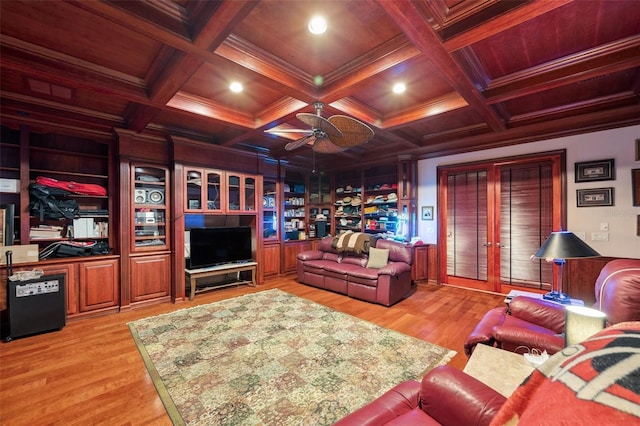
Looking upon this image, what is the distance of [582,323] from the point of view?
1023mm

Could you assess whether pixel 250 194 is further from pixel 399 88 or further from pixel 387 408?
pixel 387 408

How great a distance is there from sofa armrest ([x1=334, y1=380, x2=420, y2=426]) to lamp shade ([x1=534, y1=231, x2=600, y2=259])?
1.77 meters

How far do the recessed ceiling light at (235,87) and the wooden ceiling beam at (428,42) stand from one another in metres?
1.83

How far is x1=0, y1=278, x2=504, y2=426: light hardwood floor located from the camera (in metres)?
1.92

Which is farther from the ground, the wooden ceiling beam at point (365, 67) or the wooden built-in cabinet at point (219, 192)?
the wooden ceiling beam at point (365, 67)

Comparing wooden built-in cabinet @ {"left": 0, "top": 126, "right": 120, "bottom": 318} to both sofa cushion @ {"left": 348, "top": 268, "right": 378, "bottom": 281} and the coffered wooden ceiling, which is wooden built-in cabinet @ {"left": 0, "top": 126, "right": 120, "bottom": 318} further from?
sofa cushion @ {"left": 348, "top": 268, "right": 378, "bottom": 281}

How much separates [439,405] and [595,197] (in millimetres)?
4381

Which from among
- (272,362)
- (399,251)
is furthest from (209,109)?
(399,251)

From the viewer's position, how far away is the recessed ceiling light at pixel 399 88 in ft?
9.80

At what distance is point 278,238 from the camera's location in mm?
5973

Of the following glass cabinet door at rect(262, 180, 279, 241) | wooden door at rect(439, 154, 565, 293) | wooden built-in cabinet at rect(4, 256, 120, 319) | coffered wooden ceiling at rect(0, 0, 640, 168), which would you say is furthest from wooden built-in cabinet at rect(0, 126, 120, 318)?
wooden door at rect(439, 154, 565, 293)

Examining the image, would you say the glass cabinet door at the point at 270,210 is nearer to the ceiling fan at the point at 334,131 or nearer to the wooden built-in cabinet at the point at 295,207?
the wooden built-in cabinet at the point at 295,207

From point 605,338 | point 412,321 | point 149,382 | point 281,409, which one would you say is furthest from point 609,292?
point 149,382

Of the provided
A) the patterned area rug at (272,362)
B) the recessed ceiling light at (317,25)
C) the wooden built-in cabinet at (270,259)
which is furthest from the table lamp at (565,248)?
the wooden built-in cabinet at (270,259)
